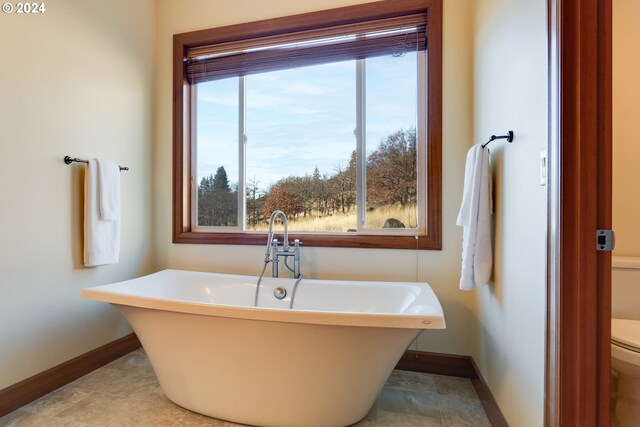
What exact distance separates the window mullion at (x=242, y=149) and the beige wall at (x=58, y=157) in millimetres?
778

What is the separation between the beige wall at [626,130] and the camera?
158 centimetres

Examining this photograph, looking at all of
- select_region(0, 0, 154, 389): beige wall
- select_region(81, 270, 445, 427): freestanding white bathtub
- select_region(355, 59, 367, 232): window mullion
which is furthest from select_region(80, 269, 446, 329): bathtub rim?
select_region(355, 59, 367, 232): window mullion

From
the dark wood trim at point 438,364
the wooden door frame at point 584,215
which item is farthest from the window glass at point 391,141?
the wooden door frame at point 584,215

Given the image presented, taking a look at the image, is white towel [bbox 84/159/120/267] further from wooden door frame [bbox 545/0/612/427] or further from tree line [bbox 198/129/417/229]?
wooden door frame [bbox 545/0/612/427]

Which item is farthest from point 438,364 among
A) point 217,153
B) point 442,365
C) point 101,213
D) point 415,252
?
point 101,213

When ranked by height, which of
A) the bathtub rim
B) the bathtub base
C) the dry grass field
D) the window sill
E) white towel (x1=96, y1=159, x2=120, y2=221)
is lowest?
the bathtub base

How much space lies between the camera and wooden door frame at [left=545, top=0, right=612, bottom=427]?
0.89 meters

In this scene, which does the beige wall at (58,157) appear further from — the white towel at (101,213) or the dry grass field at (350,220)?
the dry grass field at (350,220)

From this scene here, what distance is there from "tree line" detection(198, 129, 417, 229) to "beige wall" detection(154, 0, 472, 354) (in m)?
0.26

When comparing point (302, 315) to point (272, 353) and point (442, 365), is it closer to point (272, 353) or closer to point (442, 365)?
point (272, 353)

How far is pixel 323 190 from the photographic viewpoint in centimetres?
231

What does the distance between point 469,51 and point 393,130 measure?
0.66m

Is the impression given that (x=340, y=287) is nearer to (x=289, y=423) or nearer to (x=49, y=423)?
(x=289, y=423)

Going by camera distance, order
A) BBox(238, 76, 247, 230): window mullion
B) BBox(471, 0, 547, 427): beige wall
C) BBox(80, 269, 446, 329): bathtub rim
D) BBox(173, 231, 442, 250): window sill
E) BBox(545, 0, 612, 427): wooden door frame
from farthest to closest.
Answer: BBox(238, 76, 247, 230): window mullion < BBox(173, 231, 442, 250): window sill < BBox(80, 269, 446, 329): bathtub rim < BBox(471, 0, 547, 427): beige wall < BBox(545, 0, 612, 427): wooden door frame
